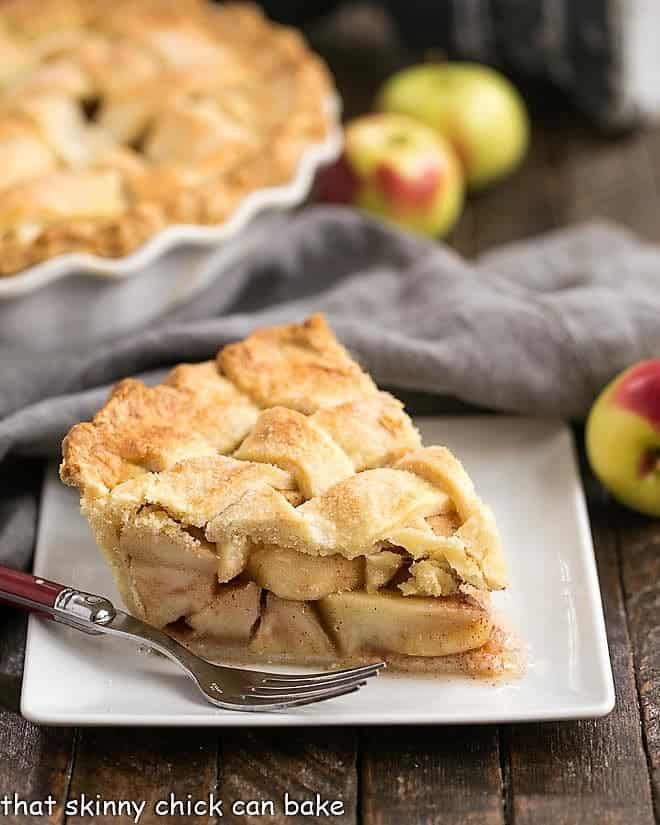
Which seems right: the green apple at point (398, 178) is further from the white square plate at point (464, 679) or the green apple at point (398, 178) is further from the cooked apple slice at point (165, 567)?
the cooked apple slice at point (165, 567)

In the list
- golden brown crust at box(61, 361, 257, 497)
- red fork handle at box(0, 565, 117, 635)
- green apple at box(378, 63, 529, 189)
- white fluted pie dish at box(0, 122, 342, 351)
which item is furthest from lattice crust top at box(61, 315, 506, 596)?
green apple at box(378, 63, 529, 189)

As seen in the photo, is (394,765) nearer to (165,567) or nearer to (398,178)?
(165,567)

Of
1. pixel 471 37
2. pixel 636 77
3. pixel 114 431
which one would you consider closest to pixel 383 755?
pixel 114 431

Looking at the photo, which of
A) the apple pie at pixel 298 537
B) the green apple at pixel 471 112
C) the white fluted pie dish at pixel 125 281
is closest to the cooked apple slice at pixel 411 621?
the apple pie at pixel 298 537

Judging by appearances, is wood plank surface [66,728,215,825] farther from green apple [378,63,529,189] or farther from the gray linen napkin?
green apple [378,63,529,189]

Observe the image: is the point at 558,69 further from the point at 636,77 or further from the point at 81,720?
the point at 81,720

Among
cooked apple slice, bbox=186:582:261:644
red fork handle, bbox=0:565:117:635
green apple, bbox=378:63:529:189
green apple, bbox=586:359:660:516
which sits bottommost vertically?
green apple, bbox=378:63:529:189
